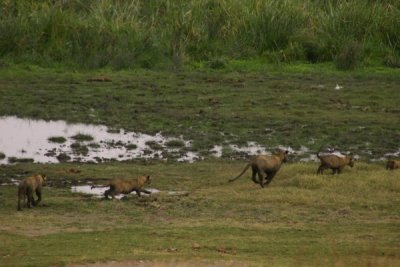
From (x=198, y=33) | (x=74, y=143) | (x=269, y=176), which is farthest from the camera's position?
(x=198, y=33)

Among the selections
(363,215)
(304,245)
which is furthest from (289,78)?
(304,245)

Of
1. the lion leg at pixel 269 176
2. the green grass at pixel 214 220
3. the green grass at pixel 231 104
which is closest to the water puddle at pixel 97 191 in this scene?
the green grass at pixel 214 220

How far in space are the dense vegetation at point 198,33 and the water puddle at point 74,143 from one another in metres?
5.66

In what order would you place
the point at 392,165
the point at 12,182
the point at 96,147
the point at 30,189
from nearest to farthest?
the point at 30,189 < the point at 12,182 < the point at 392,165 < the point at 96,147

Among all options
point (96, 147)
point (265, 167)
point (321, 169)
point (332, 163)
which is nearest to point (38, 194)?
point (265, 167)

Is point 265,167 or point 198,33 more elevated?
point 198,33

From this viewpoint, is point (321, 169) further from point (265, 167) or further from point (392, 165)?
point (392, 165)

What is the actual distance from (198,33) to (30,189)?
42.9 feet

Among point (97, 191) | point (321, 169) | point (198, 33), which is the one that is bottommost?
point (97, 191)

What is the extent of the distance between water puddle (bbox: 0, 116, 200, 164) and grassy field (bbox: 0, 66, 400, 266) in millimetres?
406

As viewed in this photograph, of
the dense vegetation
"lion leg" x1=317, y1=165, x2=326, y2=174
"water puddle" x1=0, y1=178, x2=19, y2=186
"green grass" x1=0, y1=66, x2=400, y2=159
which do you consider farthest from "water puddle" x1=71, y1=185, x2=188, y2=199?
the dense vegetation

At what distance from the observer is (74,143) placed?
1738cm

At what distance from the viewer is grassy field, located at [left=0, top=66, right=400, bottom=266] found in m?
11.0

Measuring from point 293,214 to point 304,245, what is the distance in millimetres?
1629
